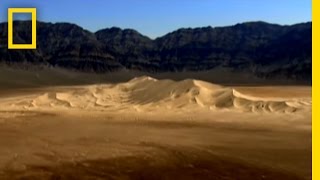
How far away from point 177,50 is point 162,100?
8108 centimetres

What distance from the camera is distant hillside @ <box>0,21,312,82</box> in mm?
78119

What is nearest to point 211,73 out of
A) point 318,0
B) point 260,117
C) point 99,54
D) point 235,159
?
point 99,54

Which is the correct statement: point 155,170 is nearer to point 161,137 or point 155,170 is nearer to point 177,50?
point 161,137

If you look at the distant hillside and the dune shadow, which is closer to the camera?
the dune shadow

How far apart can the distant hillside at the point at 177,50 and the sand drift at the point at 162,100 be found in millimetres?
52668

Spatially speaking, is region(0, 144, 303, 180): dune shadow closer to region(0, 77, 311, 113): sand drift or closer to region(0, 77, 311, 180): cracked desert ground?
region(0, 77, 311, 180): cracked desert ground

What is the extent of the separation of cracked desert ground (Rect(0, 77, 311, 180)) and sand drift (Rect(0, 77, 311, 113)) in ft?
0.15

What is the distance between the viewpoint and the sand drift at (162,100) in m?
15.7

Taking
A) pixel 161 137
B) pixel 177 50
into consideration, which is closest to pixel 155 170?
pixel 161 137

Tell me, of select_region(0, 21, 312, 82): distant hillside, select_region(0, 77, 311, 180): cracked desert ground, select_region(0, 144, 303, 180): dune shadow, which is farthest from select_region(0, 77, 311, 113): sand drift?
select_region(0, 21, 312, 82): distant hillside

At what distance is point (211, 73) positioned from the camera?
85.6m

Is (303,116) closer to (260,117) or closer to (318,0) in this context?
(260,117)

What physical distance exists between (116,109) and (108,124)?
14.3ft

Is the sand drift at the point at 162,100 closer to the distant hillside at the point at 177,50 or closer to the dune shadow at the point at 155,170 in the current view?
the dune shadow at the point at 155,170
